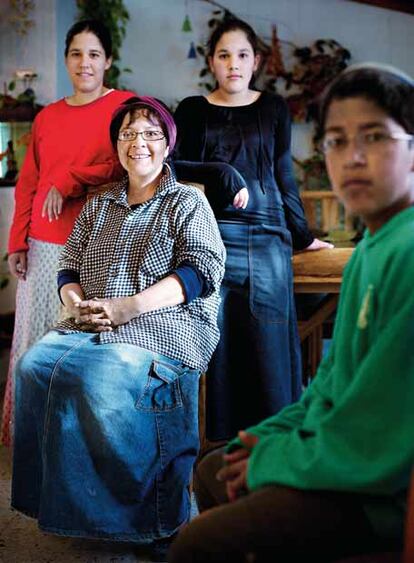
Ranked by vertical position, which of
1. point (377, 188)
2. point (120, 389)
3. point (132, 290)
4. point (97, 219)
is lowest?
point (120, 389)

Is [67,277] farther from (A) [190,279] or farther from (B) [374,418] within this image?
(B) [374,418]

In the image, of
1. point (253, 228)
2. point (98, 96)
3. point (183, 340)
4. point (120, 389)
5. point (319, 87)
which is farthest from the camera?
point (319, 87)

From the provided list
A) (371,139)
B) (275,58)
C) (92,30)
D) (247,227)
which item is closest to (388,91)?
(371,139)

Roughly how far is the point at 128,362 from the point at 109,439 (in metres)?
0.20

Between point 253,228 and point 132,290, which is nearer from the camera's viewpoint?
point 132,290

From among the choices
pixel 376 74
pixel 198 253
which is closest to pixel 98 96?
pixel 198 253

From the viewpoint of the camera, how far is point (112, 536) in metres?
1.91

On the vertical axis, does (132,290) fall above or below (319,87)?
below

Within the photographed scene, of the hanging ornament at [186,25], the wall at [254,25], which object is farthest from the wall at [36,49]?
the hanging ornament at [186,25]

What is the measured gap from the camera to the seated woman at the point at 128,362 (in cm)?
190

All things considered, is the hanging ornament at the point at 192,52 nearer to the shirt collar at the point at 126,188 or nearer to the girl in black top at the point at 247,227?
the girl in black top at the point at 247,227

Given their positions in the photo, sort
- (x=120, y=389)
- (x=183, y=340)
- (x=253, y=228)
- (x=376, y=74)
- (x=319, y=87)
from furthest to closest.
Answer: (x=319, y=87) → (x=253, y=228) → (x=183, y=340) → (x=120, y=389) → (x=376, y=74)

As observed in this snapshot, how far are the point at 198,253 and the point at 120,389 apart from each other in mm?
442

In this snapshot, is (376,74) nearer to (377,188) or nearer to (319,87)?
(377,188)
